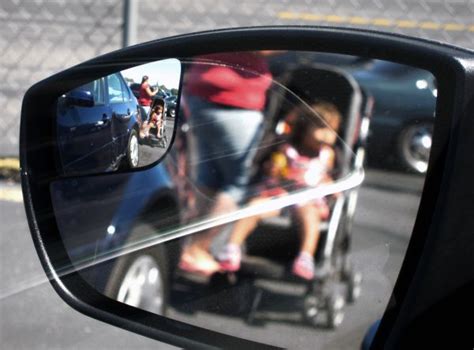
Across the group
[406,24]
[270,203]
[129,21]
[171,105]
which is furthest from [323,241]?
[406,24]

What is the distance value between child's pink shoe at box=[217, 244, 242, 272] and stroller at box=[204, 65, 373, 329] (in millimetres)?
28

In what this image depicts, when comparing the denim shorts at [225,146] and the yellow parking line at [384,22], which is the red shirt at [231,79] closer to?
the denim shorts at [225,146]

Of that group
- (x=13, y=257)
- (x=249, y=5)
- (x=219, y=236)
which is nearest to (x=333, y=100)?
(x=219, y=236)

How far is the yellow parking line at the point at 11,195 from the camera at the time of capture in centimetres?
474

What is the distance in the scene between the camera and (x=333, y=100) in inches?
72.9

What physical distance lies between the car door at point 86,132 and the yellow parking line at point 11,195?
2949 millimetres

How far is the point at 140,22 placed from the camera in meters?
4.82

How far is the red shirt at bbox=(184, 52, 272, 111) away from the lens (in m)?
1.71

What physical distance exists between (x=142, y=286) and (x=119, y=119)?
48cm

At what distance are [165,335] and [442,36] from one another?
3.38 meters

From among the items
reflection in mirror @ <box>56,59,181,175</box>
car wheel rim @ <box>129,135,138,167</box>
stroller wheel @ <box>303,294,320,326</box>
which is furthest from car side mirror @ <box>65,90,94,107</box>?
stroller wheel @ <box>303,294,320,326</box>

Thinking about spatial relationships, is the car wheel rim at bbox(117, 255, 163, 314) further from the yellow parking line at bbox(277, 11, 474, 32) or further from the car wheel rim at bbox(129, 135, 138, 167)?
the yellow parking line at bbox(277, 11, 474, 32)

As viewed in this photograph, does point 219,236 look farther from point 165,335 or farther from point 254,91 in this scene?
point 165,335

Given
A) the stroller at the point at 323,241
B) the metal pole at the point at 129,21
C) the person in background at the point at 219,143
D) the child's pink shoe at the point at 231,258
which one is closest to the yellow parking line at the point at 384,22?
the metal pole at the point at 129,21
